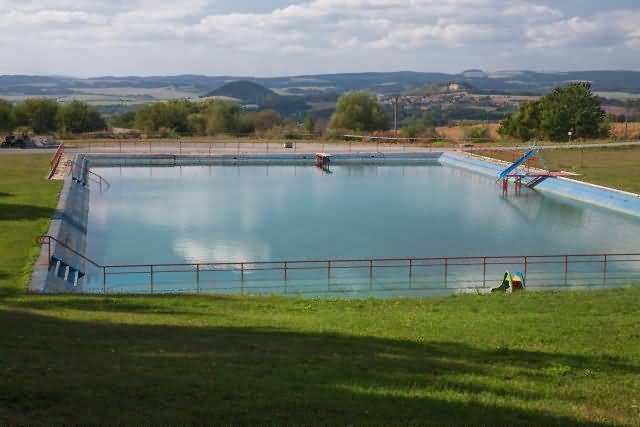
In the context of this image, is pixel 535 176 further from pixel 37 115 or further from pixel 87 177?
pixel 37 115

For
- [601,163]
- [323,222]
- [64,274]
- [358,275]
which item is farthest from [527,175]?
[64,274]

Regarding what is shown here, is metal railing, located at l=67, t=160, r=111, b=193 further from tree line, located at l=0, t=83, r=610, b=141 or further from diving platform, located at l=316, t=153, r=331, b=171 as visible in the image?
tree line, located at l=0, t=83, r=610, b=141

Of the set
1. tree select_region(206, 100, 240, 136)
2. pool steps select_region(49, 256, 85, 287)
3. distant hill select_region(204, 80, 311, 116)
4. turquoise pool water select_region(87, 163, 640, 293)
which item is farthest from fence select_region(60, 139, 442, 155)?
distant hill select_region(204, 80, 311, 116)

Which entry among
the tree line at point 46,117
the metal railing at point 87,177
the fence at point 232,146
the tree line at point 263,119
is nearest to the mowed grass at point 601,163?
the fence at point 232,146

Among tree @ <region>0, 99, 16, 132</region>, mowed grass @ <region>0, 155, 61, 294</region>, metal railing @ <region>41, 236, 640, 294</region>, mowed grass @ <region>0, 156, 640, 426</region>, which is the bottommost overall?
metal railing @ <region>41, 236, 640, 294</region>

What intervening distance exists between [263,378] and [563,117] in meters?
57.0

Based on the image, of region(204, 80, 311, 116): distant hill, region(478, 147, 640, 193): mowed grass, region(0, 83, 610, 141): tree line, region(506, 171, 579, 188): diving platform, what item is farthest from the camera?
region(204, 80, 311, 116): distant hill

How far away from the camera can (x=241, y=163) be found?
46.7 meters

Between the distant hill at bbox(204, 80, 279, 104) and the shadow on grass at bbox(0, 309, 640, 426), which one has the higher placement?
the distant hill at bbox(204, 80, 279, 104)

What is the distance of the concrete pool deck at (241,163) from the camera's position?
19703 millimetres

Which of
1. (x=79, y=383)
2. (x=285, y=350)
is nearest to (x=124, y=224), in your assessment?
(x=285, y=350)

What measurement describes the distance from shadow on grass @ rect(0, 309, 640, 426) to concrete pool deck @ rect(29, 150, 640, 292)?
6.32m

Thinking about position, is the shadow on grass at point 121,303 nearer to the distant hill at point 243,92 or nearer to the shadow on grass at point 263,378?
the shadow on grass at point 263,378

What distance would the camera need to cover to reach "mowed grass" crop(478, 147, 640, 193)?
113ft
